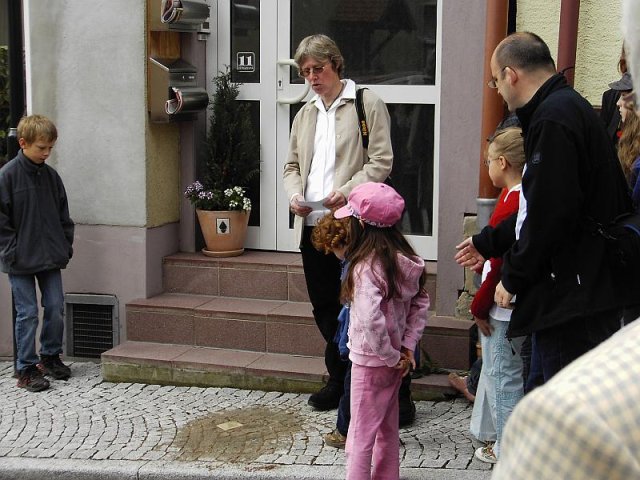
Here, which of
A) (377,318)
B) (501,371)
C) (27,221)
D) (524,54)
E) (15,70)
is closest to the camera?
(524,54)

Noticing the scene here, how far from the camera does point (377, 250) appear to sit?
14.6 feet

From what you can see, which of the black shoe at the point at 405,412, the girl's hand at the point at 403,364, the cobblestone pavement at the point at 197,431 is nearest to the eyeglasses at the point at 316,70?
the girl's hand at the point at 403,364

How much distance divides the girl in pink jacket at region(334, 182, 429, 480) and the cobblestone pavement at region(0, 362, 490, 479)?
1.61 ft

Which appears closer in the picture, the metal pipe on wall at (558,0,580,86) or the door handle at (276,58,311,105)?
the metal pipe on wall at (558,0,580,86)

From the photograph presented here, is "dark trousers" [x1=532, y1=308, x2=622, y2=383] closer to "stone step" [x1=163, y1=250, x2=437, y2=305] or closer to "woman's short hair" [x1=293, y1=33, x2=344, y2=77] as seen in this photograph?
"woman's short hair" [x1=293, y1=33, x2=344, y2=77]

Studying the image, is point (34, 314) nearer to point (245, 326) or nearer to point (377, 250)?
point (245, 326)

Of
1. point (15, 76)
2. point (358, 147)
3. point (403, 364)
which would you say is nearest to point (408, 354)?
A: point (403, 364)

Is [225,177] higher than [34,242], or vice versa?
[225,177]

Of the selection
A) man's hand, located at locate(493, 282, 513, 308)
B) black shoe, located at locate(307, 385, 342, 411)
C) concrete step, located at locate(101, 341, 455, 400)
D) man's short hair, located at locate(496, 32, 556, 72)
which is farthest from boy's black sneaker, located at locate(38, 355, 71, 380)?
man's short hair, located at locate(496, 32, 556, 72)

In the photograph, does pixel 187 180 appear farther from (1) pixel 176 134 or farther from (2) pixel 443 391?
(2) pixel 443 391

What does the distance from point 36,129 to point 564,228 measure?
3.90 m

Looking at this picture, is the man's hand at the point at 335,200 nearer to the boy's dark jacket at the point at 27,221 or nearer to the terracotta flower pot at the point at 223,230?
the terracotta flower pot at the point at 223,230

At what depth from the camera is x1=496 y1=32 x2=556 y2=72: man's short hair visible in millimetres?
3914

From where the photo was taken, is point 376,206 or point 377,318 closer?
point 377,318
